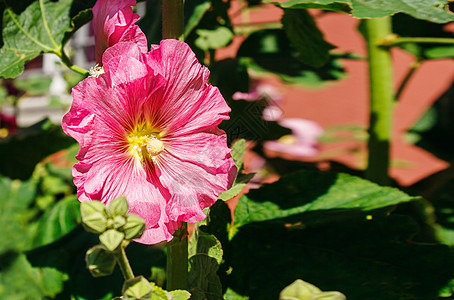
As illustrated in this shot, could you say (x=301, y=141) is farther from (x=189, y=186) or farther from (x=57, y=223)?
(x=189, y=186)

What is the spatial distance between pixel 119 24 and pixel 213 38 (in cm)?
36

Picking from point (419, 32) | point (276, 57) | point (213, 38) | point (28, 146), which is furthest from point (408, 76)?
point (28, 146)

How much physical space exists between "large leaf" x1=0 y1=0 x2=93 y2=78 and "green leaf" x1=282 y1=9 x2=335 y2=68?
0.29 metres

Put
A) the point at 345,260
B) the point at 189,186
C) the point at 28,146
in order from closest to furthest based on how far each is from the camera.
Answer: the point at 189,186 < the point at 345,260 < the point at 28,146

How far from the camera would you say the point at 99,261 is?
35 cm

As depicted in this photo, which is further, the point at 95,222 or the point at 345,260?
the point at 345,260

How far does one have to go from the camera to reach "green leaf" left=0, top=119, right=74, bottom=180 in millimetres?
906

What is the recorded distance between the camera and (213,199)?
0.42m

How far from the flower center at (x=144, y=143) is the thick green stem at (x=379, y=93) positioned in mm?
523

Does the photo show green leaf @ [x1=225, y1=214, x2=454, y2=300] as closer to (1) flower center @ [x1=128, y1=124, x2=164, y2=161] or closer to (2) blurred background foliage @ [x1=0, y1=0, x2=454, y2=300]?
(2) blurred background foliage @ [x1=0, y1=0, x2=454, y2=300]

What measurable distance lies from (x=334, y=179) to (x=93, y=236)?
376mm

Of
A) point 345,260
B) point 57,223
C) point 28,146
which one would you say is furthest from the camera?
point 28,146

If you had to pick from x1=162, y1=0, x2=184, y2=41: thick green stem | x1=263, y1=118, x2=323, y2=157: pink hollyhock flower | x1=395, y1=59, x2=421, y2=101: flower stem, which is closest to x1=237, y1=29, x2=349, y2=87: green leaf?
x1=395, y1=59, x2=421, y2=101: flower stem

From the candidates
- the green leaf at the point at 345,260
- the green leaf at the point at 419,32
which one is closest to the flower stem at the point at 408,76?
the green leaf at the point at 419,32
